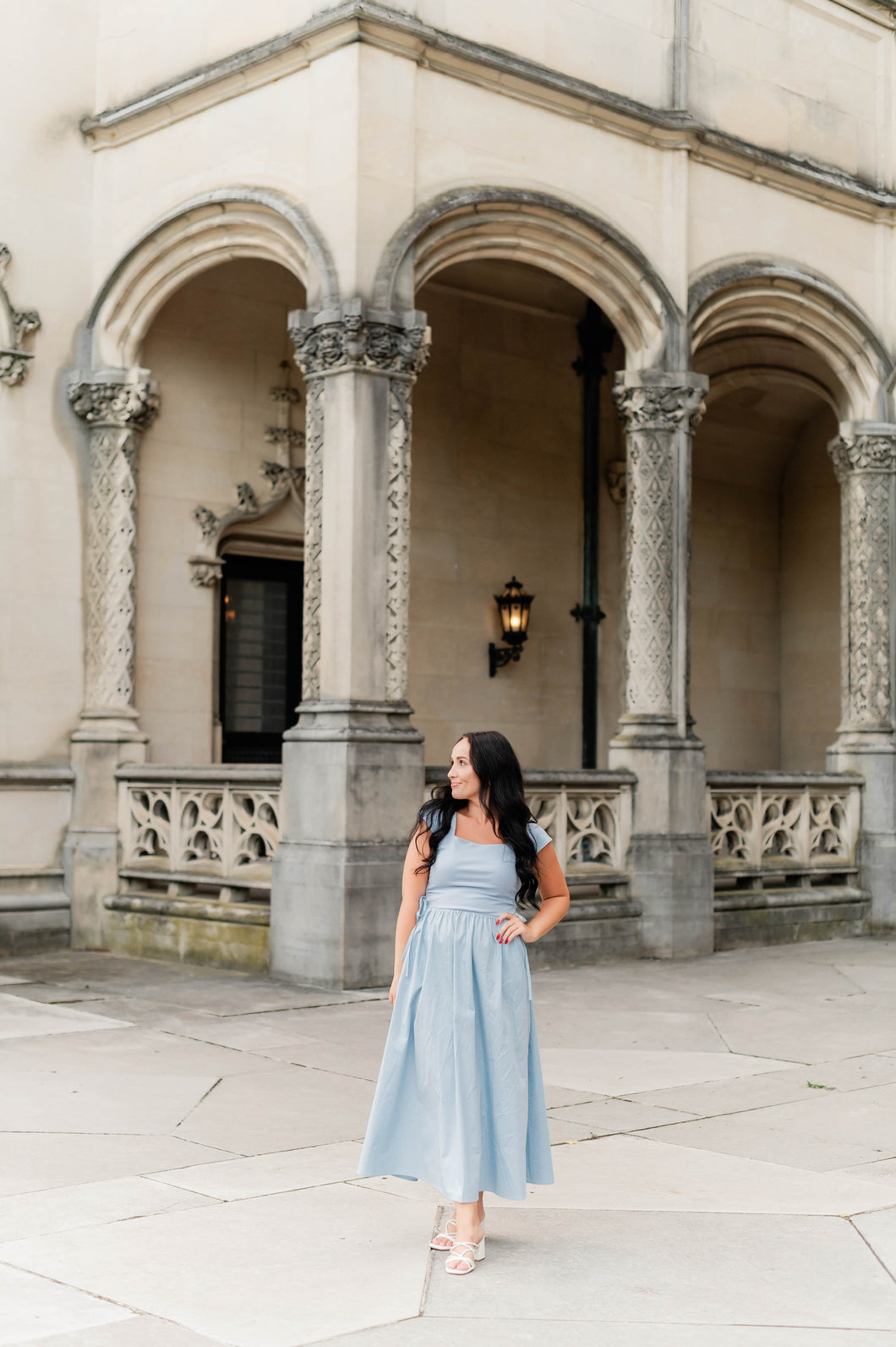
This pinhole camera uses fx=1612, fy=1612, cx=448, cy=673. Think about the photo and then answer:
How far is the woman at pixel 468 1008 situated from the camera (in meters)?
4.79

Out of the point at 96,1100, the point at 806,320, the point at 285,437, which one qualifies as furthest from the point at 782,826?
the point at 96,1100

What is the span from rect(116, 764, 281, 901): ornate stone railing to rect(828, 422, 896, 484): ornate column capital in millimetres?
6317

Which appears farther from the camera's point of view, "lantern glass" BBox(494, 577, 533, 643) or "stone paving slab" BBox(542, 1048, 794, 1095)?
"lantern glass" BBox(494, 577, 533, 643)

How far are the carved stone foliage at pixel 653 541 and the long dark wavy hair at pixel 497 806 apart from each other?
7.52 meters

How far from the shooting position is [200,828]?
11.8 metres

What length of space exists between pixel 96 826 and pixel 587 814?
3799 millimetres

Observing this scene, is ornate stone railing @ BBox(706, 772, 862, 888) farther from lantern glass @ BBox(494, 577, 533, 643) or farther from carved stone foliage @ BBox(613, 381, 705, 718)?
lantern glass @ BBox(494, 577, 533, 643)

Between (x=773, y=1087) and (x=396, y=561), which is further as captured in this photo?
(x=396, y=561)

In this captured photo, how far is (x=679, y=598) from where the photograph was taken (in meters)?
12.7

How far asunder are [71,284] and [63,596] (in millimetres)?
2494

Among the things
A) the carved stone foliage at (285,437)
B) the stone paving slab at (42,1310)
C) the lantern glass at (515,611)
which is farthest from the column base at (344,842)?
the stone paving slab at (42,1310)

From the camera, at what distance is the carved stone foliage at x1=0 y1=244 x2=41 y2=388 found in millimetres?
12445

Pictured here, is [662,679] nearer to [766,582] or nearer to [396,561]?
[396,561]

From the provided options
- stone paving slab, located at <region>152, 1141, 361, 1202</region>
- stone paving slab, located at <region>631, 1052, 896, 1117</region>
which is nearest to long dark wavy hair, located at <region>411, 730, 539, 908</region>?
stone paving slab, located at <region>152, 1141, 361, 1202</region>
